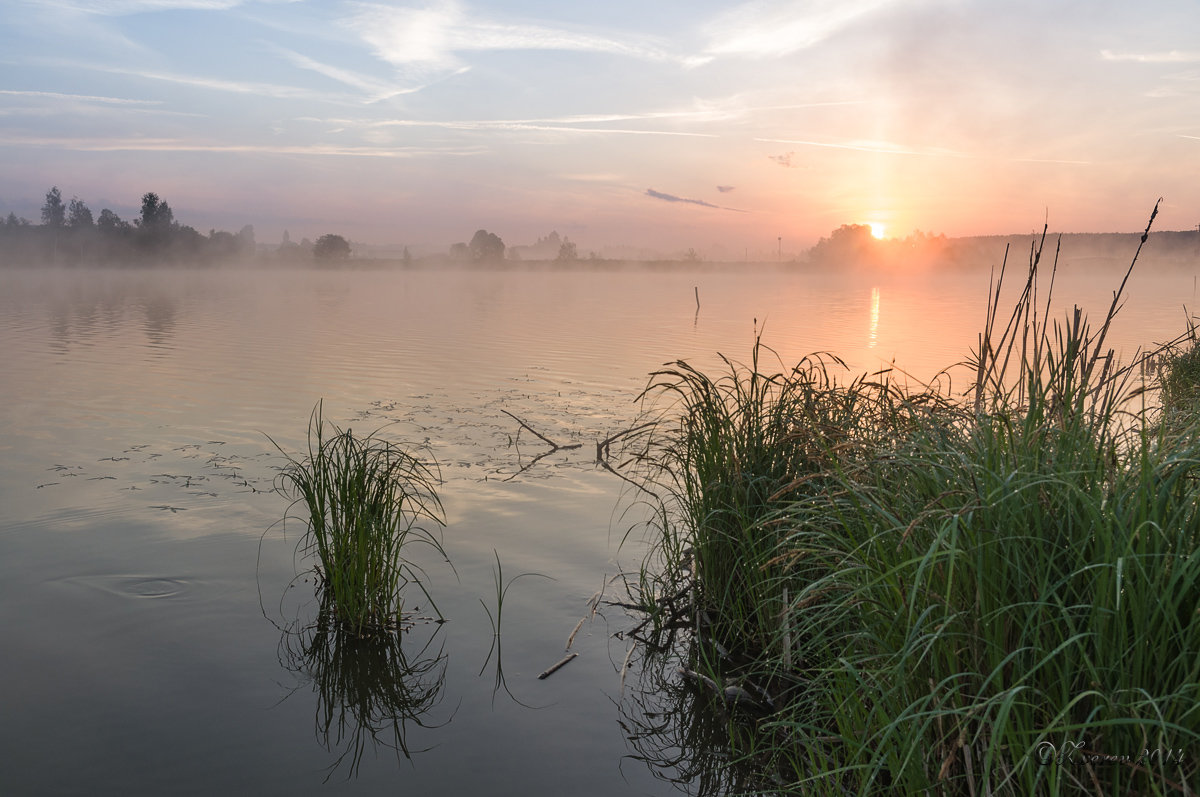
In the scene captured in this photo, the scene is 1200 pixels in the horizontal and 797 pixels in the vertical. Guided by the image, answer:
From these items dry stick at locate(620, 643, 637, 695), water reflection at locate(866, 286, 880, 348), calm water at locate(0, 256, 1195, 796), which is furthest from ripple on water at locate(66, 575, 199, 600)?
water reflection at locate(866, 286, 880, 348)

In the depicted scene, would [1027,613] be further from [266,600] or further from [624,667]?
[266,600]

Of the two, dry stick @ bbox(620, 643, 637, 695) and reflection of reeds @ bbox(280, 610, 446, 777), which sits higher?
dry stick @ bbox(620, 643, 637, 695)

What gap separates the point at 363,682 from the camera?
20.1 ft

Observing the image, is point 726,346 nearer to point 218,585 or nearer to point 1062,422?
point 218,585

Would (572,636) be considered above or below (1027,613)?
below

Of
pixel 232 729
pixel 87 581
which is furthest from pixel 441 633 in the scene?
pixel 87 581

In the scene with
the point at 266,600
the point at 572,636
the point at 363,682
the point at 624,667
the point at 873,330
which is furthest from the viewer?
the point at 873,330

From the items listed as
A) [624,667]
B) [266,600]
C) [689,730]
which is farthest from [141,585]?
[689,730]

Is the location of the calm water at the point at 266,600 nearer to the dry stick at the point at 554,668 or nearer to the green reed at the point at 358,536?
the dry stick at the point at 554,668

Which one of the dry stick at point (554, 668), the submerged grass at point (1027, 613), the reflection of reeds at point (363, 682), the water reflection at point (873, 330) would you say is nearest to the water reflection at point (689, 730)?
the submerged grass at point (1027, 613)

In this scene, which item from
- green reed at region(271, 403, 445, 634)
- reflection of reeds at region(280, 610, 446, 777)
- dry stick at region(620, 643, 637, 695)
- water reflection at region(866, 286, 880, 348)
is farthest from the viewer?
water reflection at region(866, 286, 880, 348)

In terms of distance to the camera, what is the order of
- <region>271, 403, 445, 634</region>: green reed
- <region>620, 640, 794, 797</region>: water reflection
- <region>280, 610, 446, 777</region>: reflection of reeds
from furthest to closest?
<region>271, 403, 445, 634</region>: green reed → <region>280, 610, 446, 777</region>: reflection of reeds → <region>620, 640, 794, 797</region>: water reflection

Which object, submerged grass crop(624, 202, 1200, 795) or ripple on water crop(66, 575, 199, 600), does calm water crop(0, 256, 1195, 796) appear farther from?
submerged grass crop(624, 202, 1200, 795)

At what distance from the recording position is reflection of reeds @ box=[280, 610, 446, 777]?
5543 millimetres
